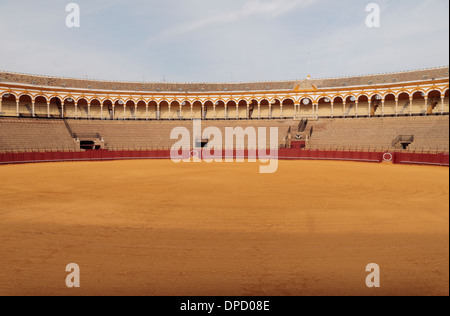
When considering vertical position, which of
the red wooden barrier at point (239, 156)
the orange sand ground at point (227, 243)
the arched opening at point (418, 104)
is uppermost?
the arched opening at point (418, 104)

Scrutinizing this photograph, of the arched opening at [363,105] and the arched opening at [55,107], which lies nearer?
the arched opening at [55,107]

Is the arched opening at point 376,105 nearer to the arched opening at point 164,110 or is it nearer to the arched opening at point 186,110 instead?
the arched opening at point 186,110

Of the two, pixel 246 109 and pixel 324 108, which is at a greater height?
pixel 246 109

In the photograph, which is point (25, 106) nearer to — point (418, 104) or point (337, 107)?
point (337, 107)

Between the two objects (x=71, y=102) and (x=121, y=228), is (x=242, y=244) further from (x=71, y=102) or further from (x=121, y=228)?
(x=71, y=102)

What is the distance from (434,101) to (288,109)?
18653 millimetres

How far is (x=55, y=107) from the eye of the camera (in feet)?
129

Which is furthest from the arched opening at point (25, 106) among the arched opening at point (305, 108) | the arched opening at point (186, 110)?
the arched opening at point (305, 108)

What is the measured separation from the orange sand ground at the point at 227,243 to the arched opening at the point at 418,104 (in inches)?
1254

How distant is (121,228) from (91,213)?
69.2 inches

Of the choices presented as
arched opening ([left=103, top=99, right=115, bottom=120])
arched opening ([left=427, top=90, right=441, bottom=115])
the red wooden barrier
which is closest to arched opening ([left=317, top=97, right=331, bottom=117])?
arched opening ([left=427, top=90, right=441, bottom=115])

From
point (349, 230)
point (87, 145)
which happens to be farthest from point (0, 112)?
point (349, 230)

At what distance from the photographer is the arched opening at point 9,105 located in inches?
1355

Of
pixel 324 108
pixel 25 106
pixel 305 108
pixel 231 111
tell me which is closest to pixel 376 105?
pixel 324 108
